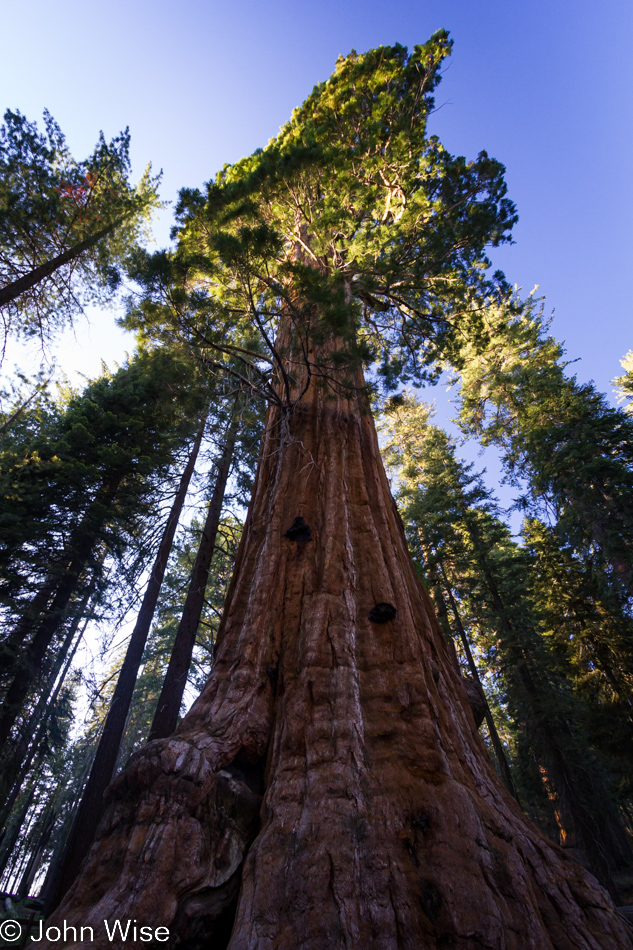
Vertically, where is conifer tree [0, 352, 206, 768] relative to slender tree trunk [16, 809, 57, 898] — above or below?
above

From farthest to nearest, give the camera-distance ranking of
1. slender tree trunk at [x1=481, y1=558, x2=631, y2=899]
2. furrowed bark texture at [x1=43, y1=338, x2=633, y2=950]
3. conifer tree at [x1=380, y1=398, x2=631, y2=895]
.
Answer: conifer tree at [x1=380, y1=398, x2=631, y2=895]
slender tree trunk at [x1=481, y1=558, x2=631, y2=899]
furrowed bark texture at [x1=43, y1=338, x2=633, y2=950]

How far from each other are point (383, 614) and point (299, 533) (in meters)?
1.07

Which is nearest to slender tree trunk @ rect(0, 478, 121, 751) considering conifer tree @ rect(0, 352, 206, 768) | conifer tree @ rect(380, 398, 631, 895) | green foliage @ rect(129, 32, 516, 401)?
conifer tree @ rect(0, 352, 206, 768)

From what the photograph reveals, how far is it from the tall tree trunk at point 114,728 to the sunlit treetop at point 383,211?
350 cm

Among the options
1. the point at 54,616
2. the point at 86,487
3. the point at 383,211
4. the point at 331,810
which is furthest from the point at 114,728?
the point at 383,211

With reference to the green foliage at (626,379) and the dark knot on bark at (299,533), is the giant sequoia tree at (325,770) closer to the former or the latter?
the dark knot on bark at (299,533)

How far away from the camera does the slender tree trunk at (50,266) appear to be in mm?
6730

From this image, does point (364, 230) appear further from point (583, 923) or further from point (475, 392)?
point (475, 392)

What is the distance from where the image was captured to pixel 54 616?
9.39 m

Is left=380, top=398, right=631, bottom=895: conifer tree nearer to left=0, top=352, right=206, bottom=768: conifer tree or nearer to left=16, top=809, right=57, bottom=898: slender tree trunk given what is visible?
left=0, top=352, right=206, bottom=768: conifer tree

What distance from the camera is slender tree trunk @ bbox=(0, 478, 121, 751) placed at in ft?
26.9

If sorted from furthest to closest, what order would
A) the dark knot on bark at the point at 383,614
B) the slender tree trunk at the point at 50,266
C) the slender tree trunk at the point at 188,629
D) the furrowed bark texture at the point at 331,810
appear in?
the slender tree trunk at the point at 188,629
the slender tree trunk at the point at 50,266
the dark knot on bark at the point at 383,614
the furrowed bark texture at the point at 331,810

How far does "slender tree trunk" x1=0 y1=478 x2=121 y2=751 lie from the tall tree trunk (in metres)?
1.80

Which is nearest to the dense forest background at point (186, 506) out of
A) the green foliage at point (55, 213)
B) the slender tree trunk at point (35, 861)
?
the green foliage at point (55, 213)
